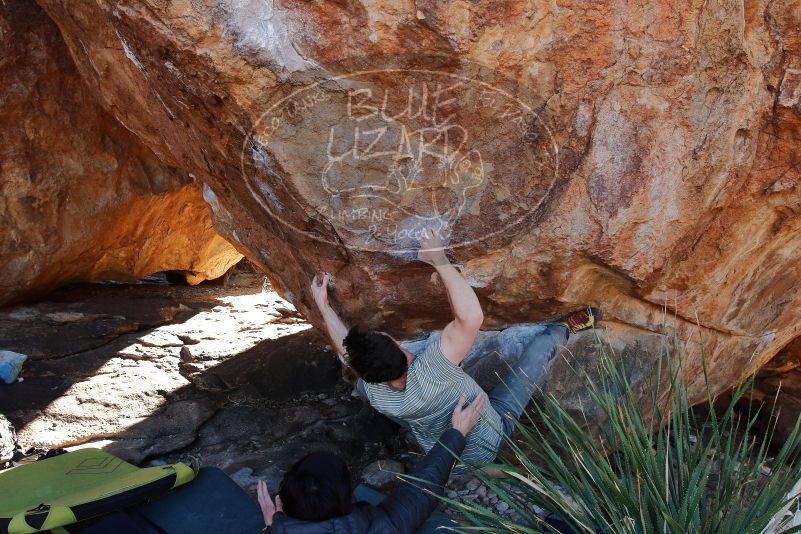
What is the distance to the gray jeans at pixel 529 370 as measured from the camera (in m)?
2.82

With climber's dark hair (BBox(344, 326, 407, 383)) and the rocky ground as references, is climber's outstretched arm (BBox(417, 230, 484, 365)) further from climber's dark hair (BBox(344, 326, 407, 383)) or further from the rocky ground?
the rocky ground

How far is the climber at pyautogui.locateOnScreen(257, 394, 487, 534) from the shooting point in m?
1.93

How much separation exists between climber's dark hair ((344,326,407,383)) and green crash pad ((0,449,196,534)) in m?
0.78

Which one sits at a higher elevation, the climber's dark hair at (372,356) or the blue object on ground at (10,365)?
the climber's dark hair at (372,356)

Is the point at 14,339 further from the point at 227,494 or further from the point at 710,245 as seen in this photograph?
the point at 710,245

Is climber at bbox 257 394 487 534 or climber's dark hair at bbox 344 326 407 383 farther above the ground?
climber's dark hair at bbox 344 326 407 383

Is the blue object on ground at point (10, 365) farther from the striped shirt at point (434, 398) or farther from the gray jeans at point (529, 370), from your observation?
the gray jeans at point (529, 370)

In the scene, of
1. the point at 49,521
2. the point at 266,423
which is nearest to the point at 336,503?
the point at 49,521

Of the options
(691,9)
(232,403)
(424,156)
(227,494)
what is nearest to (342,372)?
(232,403)

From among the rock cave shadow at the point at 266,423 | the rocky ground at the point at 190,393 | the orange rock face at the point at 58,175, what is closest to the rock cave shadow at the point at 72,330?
the rocky ground at the point at 190,393

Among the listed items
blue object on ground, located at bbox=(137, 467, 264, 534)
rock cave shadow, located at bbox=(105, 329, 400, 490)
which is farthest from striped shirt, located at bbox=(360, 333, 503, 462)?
rock cave shadow, located at bbox=(105, 329, 400, 490)

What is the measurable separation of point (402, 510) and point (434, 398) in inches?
22.1

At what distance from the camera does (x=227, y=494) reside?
260 cm

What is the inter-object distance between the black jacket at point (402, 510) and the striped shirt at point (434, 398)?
0.73 ft
